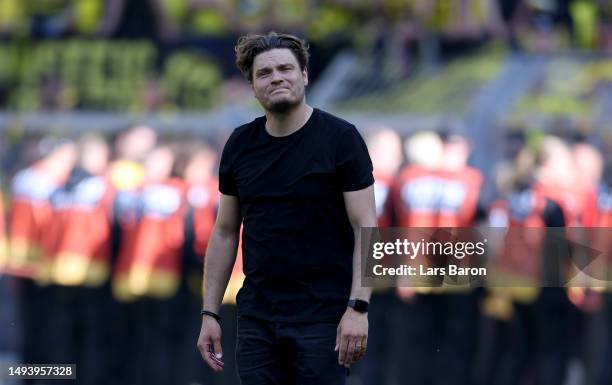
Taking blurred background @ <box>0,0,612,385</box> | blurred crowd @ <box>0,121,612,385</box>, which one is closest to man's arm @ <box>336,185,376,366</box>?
blurred crowd @ <box>0,121,612,385</box>

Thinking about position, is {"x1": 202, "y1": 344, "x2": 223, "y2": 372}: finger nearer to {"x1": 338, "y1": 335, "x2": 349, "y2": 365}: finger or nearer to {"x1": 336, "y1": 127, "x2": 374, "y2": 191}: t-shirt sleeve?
{"x1": 338, "y1": 335, "x2": 349, "y2": 365}: finger

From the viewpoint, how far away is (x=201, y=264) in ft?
35.4

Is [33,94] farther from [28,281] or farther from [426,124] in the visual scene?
[426,124]

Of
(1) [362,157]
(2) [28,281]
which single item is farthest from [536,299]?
(1) [362,157]

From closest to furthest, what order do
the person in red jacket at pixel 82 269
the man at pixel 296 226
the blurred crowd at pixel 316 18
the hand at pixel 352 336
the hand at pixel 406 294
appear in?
the hand at pixel 352 336
the man at pixel 296 226
the hand at pixel 406 294
the person in red jacket at pixel 82 269
the blurred crowd at pixel 316 18

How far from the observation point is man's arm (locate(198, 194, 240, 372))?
487 cm

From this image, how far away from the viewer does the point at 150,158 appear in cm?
1118

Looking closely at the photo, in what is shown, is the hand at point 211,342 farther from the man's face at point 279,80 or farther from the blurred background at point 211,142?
the blurred background at point 211,142

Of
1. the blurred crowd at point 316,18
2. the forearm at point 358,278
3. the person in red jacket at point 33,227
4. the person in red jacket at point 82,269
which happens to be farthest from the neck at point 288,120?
the blurred crowd at point 316,18

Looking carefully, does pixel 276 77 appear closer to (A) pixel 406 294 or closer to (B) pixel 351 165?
(B) pixel 351 165

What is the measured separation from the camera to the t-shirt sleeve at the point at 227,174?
4.79m

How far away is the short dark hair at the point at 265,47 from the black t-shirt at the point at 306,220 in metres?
0.21

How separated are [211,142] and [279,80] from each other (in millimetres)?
6624

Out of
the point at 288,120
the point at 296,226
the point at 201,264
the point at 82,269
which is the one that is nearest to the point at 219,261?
the point at 296,226
